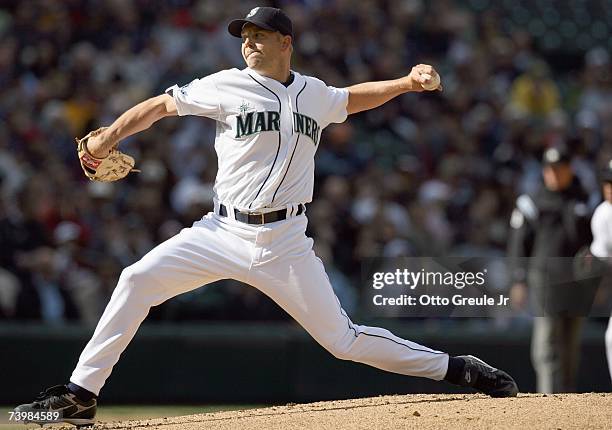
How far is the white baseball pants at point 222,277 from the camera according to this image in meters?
5.22

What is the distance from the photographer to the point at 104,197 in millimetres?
10344

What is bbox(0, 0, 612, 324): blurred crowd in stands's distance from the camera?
9.96 m

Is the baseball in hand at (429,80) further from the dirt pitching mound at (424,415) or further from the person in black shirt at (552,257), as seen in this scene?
the person in black shirt at (552,257)

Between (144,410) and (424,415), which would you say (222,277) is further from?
(144,410)

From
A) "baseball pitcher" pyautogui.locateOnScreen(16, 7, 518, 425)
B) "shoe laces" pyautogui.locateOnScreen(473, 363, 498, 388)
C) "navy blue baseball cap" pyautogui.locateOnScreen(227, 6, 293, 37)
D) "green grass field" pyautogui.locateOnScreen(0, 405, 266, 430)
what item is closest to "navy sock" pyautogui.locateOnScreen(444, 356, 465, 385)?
"shoe laces" pyautogui.locateOnScreen(473, 363, 498, 388)

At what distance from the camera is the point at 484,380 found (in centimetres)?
585

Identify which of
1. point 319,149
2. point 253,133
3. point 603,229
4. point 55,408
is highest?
point 319,149

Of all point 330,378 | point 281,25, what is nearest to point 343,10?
point 330,378

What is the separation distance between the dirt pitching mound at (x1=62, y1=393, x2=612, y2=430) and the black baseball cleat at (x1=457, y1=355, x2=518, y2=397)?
6 centimetres

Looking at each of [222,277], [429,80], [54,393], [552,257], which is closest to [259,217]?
[222,277]

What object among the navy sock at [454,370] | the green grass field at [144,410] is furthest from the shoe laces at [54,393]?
the green grass field at [144,410]

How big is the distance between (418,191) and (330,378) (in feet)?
9.09

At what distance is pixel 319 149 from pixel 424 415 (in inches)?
249

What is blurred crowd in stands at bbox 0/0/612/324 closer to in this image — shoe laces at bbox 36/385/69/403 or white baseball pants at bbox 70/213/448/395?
shoe laces at bbox 36/385/69/403
